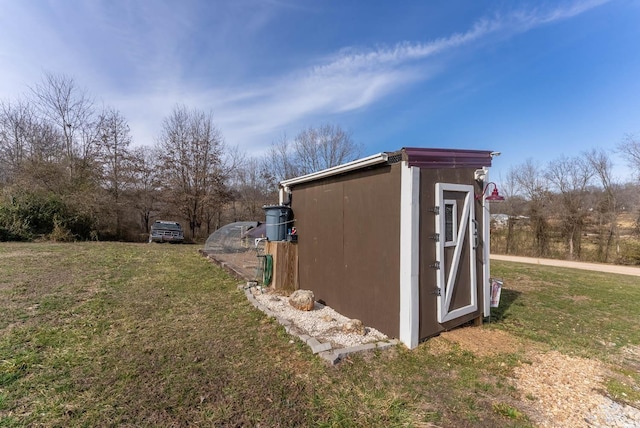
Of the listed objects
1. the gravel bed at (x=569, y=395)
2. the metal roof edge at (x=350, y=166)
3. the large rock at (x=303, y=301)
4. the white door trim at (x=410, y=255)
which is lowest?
the gravel bed at (x=569, y=395)

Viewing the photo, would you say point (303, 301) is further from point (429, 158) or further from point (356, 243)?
point (429, 158)

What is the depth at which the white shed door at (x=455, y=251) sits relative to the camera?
134 inches

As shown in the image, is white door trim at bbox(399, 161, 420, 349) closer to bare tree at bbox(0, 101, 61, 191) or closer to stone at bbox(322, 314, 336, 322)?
stone at bbox(322, 314, 336, 322)

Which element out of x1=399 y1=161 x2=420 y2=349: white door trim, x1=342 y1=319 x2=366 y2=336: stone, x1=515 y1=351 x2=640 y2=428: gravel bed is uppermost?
x1=399 y1=161 x2=420 y2=349: white door trim

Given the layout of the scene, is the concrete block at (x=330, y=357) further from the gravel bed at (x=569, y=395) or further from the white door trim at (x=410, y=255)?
the gravel bed at (x=569, y=395)

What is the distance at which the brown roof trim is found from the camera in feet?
10.5

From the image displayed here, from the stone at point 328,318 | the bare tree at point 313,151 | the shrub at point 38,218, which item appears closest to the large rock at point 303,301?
the stone at point 328,318

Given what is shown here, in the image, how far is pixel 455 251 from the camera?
3574 millimetres

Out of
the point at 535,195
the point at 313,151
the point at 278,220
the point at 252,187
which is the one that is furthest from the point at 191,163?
the point at 535,195

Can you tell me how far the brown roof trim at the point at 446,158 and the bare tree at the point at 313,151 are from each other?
17214mm

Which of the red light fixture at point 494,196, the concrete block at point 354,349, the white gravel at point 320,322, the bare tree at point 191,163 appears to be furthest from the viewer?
the bare tree at point 191,163

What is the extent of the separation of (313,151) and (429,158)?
61.3 ft

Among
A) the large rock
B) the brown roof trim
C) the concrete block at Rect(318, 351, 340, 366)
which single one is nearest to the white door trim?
the brown roof trim

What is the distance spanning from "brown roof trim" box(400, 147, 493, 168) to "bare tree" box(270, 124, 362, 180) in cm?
1721
